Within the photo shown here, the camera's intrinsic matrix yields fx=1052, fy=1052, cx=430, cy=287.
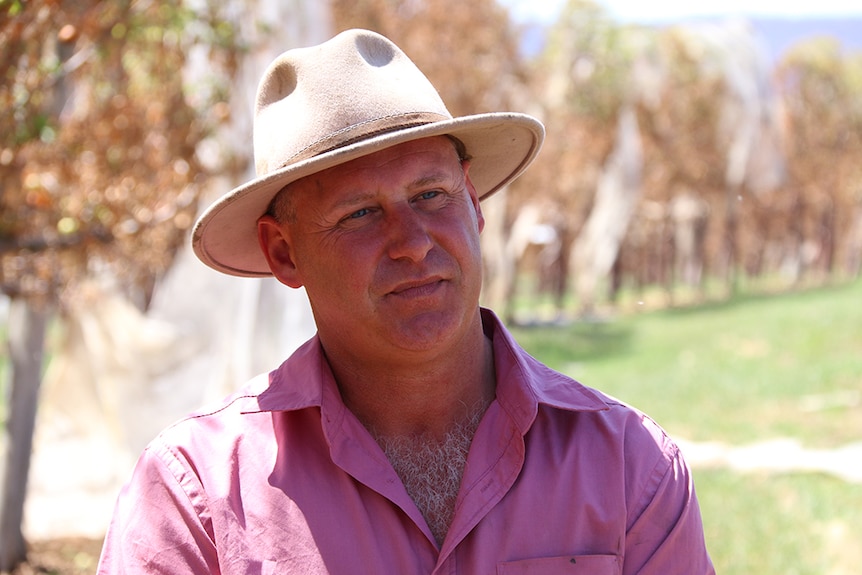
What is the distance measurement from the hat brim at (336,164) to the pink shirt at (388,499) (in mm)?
433

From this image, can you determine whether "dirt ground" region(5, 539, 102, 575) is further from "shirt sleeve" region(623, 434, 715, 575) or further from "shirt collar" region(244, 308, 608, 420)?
"shirt sleeve" region(623, 434, 715, 575)

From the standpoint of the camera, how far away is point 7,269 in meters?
5.15

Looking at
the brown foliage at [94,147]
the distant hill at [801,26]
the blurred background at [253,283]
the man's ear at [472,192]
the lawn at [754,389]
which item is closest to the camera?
the man's ear at [472,192]

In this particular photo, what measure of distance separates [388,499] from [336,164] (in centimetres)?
69

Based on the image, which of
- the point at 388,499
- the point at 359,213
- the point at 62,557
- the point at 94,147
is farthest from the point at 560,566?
the point at 62,557

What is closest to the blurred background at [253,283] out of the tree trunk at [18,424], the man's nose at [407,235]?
the tree trunk at [18,424]

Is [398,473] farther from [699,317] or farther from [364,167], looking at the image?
[699,317]

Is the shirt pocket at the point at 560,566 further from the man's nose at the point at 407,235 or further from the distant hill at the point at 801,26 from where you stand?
the distant hill at the point at 801,26

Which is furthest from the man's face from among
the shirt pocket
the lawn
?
the lawn

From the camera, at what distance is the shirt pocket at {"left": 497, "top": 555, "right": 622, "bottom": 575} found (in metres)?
2.01

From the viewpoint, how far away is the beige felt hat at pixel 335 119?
2150 mm

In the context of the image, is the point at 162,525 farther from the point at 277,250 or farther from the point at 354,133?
the point at 354,133

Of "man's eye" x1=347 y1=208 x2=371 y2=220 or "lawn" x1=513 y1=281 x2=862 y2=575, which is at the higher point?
"man's eye" x1=347 y1=208 x2=371 y2=220

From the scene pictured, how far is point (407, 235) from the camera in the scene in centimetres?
213
